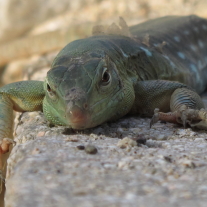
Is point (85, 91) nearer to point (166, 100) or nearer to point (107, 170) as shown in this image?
point (107, 170)

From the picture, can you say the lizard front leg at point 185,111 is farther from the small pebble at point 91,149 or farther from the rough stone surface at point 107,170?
the small pebble at point 91,149

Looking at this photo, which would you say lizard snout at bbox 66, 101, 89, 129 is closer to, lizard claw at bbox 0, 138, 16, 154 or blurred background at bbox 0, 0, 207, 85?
lizard claw at bbox 0, 138, 16, 154

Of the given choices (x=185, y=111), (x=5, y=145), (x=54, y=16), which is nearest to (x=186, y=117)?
(x=185, y=111)

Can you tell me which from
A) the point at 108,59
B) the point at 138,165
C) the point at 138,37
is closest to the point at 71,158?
the point at 138,165

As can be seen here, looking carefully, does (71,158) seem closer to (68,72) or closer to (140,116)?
(68,72)

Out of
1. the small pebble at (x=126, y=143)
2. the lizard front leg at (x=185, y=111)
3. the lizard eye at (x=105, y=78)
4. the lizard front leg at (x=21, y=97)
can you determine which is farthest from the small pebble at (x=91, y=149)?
the lizard front leg at (x=21, y=97)

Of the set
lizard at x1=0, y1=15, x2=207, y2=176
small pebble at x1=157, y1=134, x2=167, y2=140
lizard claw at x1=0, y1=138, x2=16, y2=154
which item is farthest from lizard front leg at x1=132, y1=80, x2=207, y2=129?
lizard claw at x1=0, y1=138, x2=16, y2=154
